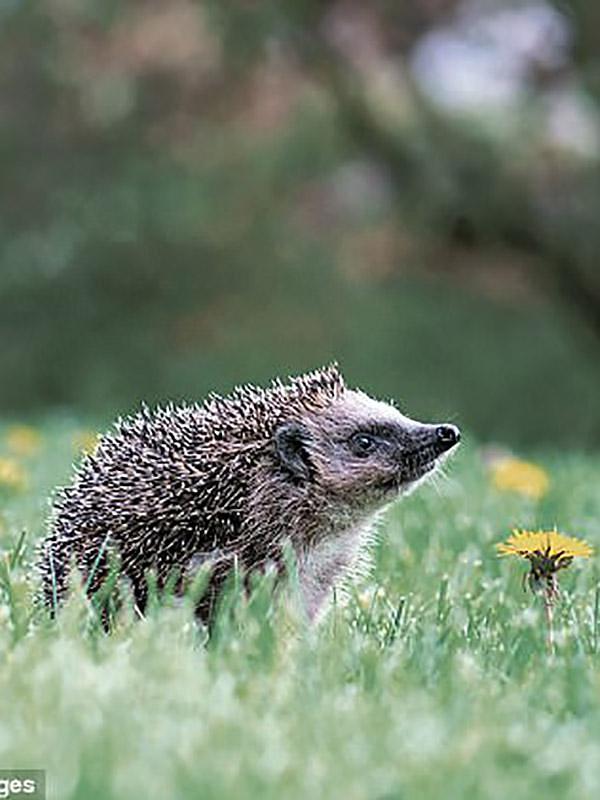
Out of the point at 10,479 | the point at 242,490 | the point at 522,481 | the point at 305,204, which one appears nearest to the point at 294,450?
the point at 242,490

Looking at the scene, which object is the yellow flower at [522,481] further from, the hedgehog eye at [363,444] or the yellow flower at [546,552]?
the yellow flower at [546,552]

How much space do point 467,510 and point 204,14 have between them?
29.0ft

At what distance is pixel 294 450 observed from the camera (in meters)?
3.66

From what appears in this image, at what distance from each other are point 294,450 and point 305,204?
12.4 meters

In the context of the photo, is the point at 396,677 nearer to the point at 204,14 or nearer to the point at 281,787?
the point at 281,787

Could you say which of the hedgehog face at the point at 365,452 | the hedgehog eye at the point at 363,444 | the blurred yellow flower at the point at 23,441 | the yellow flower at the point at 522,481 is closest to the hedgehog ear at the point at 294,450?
the hedgehog face at the point at 365,452

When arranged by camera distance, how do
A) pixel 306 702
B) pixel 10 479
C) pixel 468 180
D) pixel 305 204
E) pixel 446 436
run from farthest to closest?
1. pixel 305 204
2. pixel 468 180
3. pixel 10 479
4. pixel 446 436
5. pixel 306 702

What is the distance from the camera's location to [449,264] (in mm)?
15664

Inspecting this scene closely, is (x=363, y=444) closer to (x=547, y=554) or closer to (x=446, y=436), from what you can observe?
(x=446, y=436)

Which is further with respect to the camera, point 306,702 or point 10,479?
point 10,479

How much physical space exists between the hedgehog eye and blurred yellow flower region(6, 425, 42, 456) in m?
3.54

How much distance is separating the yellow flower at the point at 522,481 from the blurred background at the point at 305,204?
731 centimetres

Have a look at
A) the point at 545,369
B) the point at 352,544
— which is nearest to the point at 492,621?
the point at 352,544

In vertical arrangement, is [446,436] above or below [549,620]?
above
